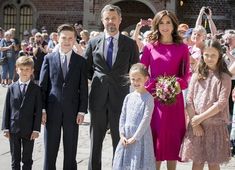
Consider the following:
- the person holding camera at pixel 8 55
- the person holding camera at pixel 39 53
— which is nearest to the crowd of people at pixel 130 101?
the person holding camera at pixel 39 53

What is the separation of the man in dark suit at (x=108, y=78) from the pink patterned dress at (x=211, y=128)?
92cm

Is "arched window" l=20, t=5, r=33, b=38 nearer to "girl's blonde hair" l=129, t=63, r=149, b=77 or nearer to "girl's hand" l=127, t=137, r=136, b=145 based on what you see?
"girl's blonde hair" l=129, t=63, r=149, b=77

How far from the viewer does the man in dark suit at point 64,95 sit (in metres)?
6.01

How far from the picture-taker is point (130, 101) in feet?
18.5

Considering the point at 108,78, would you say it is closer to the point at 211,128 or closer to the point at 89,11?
the point at 211,128

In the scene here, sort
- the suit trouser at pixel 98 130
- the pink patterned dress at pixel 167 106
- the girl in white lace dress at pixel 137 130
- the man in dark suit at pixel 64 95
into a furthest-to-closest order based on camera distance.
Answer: the suit trouser at pixel 98 130
the man in dark suit at pixel 64 95
the pink patterned dress at pixel 167 106
the girl in white lace dress at pixel 137 130

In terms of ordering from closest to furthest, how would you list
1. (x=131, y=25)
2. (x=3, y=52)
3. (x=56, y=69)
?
1. (x=56, y=69)
2. (x=3, y=52)
3. (x=131, y=25)

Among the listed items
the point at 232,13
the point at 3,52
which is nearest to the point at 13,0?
the point at 3,52

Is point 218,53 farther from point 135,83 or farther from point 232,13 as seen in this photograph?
point 232,13

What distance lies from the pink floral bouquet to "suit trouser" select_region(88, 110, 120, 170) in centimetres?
67

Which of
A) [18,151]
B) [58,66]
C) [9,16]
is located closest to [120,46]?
[58,66]

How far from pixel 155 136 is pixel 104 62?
1.03 metres

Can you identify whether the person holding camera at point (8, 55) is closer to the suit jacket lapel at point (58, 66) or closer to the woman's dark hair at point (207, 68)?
the suit jacket lapel at point (58, 66)

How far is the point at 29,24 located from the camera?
24.5 metres
